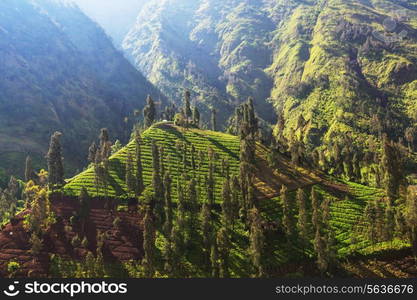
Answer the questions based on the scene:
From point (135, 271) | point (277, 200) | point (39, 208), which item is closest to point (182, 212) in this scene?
point (135, 271)

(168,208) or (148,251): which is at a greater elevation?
(168,208)

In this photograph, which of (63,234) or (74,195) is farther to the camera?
(74,195)

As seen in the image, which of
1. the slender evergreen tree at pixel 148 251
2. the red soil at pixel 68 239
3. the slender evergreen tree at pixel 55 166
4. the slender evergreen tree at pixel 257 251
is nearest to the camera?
the slender evergreen tree at pixel 257 251

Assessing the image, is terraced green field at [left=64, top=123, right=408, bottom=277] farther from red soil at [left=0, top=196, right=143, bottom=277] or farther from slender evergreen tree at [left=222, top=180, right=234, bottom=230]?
red soil at [left=0, top=196, right=143, bottom=277]

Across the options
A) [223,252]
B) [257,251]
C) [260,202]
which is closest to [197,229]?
[223,252]

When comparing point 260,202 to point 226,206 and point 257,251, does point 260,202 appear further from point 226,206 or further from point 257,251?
point 257,251

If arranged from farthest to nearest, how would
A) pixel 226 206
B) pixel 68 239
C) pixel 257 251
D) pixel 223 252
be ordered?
pixel 68 239 < pixel 226 206 < pixel 223 252 < pixel 257 251

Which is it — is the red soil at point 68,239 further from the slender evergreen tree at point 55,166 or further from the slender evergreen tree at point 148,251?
the slender evergreen tree at point 55,166

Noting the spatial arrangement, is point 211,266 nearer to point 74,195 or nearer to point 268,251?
point 268,251

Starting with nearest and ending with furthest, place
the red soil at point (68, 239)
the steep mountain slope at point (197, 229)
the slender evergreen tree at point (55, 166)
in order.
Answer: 1. the steep mountain slope at point (197, 229)
2. the red soil at point (68, 239)
3. the slender evergreen tree at point (55, 166)

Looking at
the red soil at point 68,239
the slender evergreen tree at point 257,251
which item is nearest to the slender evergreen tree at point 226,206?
the slender evergreen tree at point 257,251

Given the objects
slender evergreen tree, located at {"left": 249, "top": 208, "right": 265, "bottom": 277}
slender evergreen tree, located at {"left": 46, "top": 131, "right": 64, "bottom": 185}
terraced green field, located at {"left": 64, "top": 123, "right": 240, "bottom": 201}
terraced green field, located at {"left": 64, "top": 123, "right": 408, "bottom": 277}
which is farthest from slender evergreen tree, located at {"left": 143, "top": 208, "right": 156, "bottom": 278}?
slender evergreen tree, located at {"left": 46, "top": 131, "right": 64, "bottom": 185}
